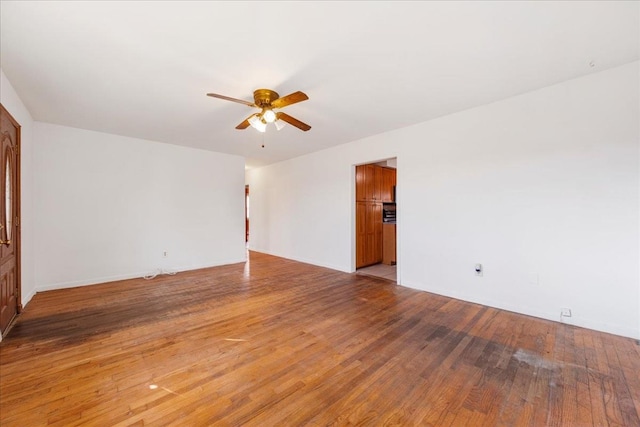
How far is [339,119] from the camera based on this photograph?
370 centimetres

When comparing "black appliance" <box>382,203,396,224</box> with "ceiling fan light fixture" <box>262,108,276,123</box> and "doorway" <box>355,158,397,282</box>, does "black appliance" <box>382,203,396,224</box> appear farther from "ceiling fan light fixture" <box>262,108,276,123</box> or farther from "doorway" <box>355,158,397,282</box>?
"ceiling fan light fixture" <box>262,108,276,123</box>

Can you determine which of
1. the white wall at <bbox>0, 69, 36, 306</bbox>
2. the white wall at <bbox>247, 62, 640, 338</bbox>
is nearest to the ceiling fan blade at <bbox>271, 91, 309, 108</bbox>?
the white wall at <bbox>247, 62, 640, 338</bbox>

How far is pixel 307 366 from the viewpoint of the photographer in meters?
1.99

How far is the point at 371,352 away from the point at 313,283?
213 cm

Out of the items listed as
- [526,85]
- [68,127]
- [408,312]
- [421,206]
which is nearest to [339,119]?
[421,206]

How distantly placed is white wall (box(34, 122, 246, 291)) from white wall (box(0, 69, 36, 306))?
195 millimetres

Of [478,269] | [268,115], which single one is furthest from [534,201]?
[268,115]

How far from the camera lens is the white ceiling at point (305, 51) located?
5.67ft

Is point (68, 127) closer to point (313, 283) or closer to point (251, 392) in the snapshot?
point (313, 283)

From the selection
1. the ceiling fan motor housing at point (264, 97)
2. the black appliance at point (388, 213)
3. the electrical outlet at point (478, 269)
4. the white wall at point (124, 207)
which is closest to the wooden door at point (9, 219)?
the white wall at point (124, 207)

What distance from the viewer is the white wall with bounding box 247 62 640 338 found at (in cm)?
242

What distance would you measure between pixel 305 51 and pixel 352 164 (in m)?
2.90

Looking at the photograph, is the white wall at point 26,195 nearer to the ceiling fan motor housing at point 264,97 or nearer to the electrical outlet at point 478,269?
the ceiling fan motor housing at point 264,97

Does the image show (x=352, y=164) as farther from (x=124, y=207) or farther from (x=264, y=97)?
(x=124, y=207)
